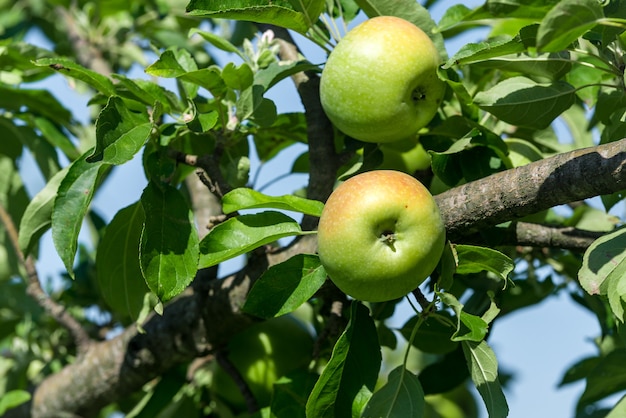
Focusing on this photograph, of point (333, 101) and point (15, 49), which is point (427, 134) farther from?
point (15, 49)

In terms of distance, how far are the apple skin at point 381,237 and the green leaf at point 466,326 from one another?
0.17ft

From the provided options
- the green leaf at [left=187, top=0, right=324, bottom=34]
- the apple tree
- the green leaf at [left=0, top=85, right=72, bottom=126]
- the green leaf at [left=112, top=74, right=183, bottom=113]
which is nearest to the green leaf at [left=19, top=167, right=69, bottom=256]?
the apple tree

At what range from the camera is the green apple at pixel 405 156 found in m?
1.37

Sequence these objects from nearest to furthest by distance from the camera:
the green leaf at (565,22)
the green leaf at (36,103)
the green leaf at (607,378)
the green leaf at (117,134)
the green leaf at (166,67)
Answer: the green leaf at (565,22) → the green leaf at (117,134) → the green leaf at (166,67) → the green leaf at (607,378) → the green leaf at (36,103)

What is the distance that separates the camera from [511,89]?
1.20 m

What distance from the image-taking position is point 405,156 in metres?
1.40

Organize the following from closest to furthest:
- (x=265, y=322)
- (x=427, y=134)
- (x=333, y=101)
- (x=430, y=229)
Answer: (x=430, y=229) < (x=333, y=101) < (x=427, y=134) < (x=265, y=322)

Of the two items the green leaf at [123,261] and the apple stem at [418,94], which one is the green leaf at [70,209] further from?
the apple stem at [418,94]

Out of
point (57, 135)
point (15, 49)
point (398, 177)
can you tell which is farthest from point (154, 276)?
point (15, 49)

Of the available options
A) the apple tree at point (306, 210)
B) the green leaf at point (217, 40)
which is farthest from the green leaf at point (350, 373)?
the green leaf at point (217, 40)

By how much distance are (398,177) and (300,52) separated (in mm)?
592

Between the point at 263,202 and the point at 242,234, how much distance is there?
Result: 5 cm

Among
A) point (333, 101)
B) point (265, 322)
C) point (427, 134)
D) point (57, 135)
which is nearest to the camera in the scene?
point (333, 101)

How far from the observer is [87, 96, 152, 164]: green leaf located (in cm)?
106
